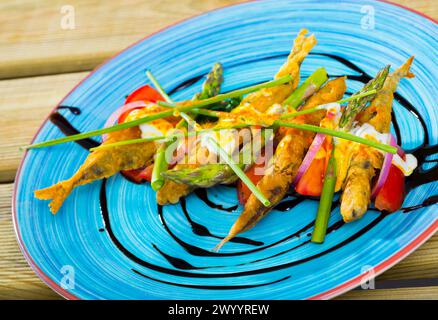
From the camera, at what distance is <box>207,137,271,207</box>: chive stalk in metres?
2.15

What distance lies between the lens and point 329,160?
7.43 ft

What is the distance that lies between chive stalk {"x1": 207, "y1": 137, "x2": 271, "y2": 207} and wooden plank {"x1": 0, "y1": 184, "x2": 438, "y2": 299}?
445mm

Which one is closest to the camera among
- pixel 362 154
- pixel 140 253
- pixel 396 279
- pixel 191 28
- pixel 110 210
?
pixel 396 279

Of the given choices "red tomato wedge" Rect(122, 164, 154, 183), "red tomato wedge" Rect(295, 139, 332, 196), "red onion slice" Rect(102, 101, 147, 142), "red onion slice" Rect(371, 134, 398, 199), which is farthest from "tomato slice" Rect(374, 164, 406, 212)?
"red onion slice" Rect(102, 101, 147, 142)

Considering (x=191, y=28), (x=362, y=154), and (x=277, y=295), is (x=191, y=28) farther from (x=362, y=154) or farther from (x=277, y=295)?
(x=277, y=295)

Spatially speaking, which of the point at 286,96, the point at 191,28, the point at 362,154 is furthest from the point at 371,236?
the point at 191,28

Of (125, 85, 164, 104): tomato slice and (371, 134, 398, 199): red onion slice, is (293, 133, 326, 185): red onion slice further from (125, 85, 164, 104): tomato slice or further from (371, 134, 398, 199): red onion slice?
(125, 85, 164, 104): tomato slice

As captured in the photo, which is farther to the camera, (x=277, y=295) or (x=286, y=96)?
(x=286, y=96)

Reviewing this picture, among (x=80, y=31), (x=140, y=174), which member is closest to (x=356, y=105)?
(x=140, y=174)

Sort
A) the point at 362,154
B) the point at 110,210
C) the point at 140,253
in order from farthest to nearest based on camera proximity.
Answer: the point at 110,210 → the point at 140,253 → the point at 362,154

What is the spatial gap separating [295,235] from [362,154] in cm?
39

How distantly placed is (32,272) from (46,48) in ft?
5.57

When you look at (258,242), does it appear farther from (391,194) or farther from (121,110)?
(121,110)

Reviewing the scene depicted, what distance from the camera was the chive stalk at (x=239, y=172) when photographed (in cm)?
215
